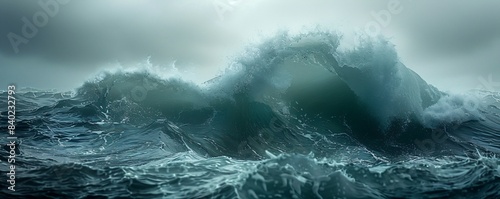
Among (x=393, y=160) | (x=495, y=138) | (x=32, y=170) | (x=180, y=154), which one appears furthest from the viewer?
A: (x=495, y=138)

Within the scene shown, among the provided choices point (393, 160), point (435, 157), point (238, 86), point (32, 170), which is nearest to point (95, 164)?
point (32, 170)

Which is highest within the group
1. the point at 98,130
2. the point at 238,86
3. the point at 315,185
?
the point at 238,86

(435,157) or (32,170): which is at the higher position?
(32,170)

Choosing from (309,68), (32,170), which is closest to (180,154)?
(32,170)

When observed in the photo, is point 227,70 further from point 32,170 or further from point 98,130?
point 32,170

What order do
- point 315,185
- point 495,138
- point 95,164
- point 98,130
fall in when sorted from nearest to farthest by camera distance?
1. point 315,185
2. point 95,164
3. point 98,130
4. point 495,138

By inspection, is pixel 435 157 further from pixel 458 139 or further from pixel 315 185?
pixel 315 185

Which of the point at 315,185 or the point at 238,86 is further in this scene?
the point at 238,86
